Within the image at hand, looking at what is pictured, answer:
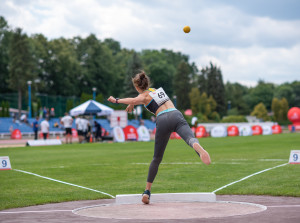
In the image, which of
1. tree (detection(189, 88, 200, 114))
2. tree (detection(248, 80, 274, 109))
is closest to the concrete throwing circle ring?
tree (detection(189, 88, 200, 114))

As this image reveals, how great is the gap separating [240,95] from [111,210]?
434 feet

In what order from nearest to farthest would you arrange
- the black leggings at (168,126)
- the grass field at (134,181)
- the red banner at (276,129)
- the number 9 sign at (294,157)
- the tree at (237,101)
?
the black leggings at (168,126) → the grass field at (134,181) → the number 9 sign at (294,157) → the red banner at (276,129) → the tree at (237,101)

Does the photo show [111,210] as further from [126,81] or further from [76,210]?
[126,81]

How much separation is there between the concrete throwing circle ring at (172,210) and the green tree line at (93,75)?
183 ft

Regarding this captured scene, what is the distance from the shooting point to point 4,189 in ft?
38.9

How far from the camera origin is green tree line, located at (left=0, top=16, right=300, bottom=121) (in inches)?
3044

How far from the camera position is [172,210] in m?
8.14

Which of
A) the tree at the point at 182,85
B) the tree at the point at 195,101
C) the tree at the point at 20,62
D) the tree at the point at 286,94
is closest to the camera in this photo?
the tree at the point at 20,62

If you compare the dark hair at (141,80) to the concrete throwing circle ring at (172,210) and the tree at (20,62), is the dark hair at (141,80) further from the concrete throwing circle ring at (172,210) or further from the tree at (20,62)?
the tree at (20,62)

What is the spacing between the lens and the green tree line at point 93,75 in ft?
254

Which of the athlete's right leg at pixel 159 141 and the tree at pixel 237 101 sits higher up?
the tree at pixel 237 101

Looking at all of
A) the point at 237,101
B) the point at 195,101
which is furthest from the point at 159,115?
the point at 237,101

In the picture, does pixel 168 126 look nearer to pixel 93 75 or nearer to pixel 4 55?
pixel 4 55

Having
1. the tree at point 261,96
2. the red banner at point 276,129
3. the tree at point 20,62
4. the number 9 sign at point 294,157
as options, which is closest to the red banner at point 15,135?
the tree at point 20,62
